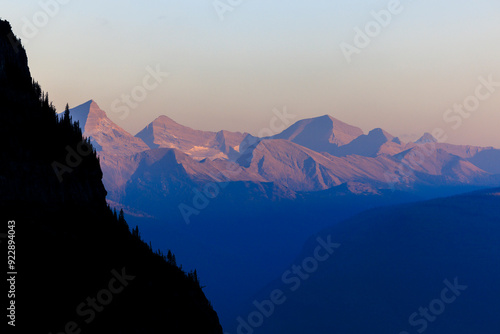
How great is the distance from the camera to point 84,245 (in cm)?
5106

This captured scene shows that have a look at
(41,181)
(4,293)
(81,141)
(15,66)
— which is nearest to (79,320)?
(4,293)

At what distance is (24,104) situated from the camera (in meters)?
54.4

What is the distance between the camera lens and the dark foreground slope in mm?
43781

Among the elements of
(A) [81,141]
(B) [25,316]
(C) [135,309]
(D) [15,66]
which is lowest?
(C) [135,309]

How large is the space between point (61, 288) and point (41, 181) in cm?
1067

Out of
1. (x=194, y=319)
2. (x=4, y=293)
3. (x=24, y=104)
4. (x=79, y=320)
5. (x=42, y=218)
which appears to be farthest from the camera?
(x=194, y=319)

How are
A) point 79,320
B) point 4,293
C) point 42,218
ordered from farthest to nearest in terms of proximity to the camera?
point 42,218, point 79,320, point 4,293

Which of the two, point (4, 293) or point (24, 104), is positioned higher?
point (24, 104)

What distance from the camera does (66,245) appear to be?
160 ft

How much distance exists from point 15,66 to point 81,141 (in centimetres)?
945

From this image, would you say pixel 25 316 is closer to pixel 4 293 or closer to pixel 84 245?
pixel 4 293

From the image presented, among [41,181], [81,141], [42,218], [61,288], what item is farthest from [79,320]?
[81,141]

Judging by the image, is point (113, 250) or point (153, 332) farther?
point (113, 250)

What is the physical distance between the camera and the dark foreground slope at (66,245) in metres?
43.8
